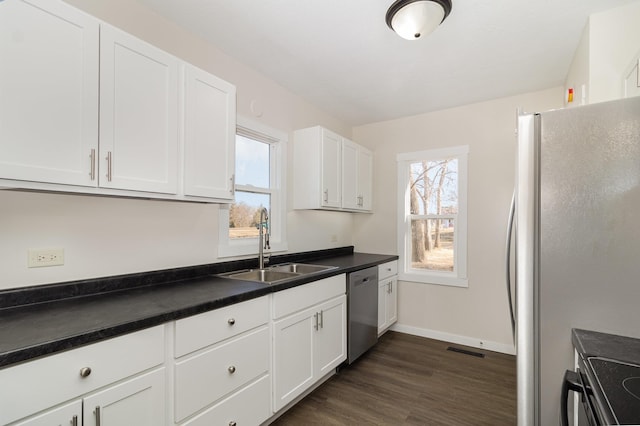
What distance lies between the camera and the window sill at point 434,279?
3.43 meters

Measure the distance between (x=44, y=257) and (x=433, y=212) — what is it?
11.4ft

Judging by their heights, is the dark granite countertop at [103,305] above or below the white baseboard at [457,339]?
above

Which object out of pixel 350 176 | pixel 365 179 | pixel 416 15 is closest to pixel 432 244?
pixel 365 179

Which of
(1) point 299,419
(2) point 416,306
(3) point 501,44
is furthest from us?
(2) point 416,306

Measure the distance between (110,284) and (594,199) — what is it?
7.51 ft

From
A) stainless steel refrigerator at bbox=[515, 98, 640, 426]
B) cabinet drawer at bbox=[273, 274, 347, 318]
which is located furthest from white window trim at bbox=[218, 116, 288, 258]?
stainless steel refrigerator at bbox=[515, 98, 640, 426]

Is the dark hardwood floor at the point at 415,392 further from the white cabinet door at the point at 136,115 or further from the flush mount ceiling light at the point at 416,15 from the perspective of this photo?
the flush mount ceiling light at the point at 416,15

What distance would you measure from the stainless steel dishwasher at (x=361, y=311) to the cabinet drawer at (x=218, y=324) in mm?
1053

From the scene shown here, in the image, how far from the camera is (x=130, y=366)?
1.23 metres

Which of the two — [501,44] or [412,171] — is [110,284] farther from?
[412,171]

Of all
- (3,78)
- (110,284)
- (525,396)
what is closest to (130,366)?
(110,284)

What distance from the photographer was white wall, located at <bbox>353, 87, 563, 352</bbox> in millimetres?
3205

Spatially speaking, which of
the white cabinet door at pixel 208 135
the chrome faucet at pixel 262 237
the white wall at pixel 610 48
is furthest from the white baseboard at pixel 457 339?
the white cabinet door at pixel 208 135

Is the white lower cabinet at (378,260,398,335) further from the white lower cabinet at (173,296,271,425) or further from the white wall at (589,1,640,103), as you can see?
the white wall at (589,1,640,103)
